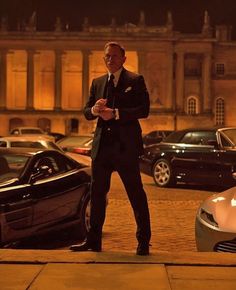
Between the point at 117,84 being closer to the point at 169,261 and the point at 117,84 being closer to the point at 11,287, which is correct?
the point at 169,261

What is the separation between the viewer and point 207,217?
6.93 metres

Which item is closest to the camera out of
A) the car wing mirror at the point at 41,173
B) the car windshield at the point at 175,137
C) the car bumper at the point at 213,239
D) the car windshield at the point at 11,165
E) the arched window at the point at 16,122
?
the car bumper at the point at 213,239

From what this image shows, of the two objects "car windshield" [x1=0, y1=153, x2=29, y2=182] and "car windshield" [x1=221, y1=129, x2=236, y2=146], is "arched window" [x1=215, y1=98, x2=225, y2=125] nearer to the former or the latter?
"car windshield" [x1=221, y1=129, x2=236, y2=146]

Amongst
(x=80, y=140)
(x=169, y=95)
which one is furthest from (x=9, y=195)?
(x=169, y=95)

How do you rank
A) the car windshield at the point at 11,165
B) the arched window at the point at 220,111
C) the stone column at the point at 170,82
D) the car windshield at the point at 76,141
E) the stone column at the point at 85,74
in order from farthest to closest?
the arched window at the point at 220,111, the stone column at the point at 85,74, the stone column at the point at 170,82, the car windshield at the point at 76,141, the car windshield at the point at 11,165

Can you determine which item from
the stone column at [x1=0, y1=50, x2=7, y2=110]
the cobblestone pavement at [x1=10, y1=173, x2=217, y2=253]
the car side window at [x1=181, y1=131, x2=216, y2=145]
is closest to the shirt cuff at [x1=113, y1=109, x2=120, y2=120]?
the cobblestone pavement at [x1=10, y1=173, x2=217, y2=253]

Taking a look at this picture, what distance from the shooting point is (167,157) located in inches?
652

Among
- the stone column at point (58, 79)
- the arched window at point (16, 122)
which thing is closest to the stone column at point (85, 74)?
the stone column at point (58, 79)

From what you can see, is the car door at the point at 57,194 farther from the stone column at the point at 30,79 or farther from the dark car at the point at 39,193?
the stone column at the point at 30,79

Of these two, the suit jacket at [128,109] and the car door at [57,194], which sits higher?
the suit jacket at [128,109]

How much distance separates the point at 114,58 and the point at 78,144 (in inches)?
624

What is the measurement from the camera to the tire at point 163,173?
Answer: 16.5 metres

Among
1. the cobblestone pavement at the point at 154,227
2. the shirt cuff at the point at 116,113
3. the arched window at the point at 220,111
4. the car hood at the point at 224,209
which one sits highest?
the arched window at the point at 220,111

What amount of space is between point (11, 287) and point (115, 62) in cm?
234
